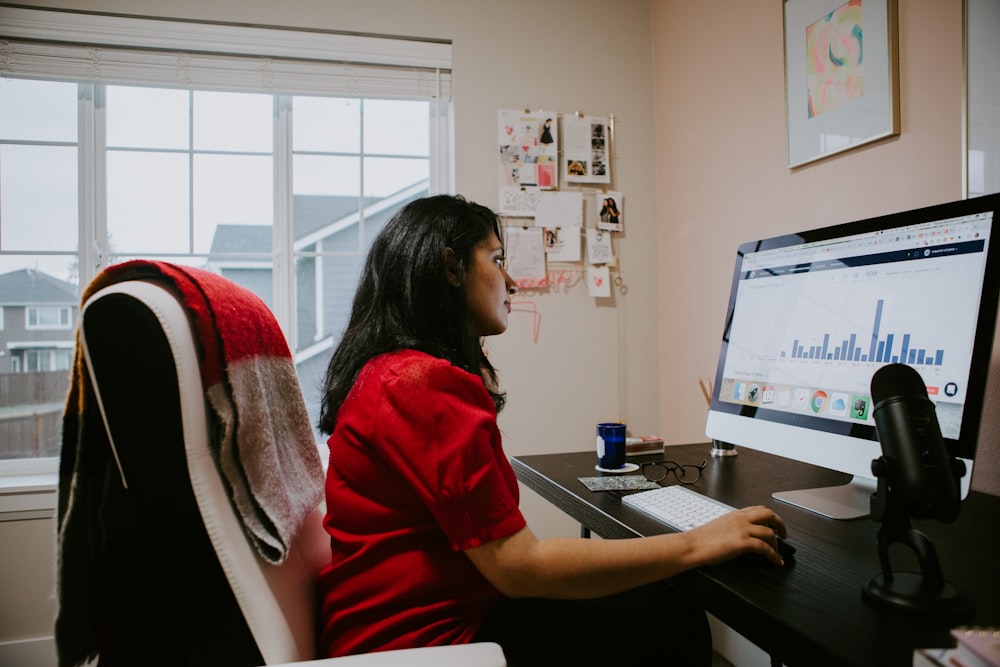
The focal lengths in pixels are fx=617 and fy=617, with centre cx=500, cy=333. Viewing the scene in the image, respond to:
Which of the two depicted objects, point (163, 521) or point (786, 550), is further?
point (786, 550)

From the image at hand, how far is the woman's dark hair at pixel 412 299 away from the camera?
0.98 m

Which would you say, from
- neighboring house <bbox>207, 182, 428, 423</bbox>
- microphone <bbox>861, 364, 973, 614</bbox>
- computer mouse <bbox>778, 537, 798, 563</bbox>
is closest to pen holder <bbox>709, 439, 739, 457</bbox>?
computer mouse <bbox>778, 537, 798, 563</bbox>

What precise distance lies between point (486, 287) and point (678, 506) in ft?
1.63

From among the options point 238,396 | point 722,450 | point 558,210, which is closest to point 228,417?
point 238,396

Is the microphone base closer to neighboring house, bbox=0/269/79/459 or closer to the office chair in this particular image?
the office chair

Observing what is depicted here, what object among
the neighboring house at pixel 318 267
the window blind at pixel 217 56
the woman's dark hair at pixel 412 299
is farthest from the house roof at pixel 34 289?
the woman's dark hair at pixel 412 299

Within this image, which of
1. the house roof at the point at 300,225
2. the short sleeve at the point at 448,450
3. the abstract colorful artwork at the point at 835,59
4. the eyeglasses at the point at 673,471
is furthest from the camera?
the house roof at the point at 300,225

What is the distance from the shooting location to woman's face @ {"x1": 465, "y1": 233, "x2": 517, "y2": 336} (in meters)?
1.07

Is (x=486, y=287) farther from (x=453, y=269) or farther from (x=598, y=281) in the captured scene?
(x=598, y=281)

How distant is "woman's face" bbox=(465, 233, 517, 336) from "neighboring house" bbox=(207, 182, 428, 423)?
1.38 meters

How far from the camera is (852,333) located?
3.55 ft

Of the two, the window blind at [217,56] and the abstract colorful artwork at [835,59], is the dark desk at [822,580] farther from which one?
the window blind at [217,56]

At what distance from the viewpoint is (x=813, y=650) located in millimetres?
602

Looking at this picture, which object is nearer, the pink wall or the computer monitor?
the computer monitor
